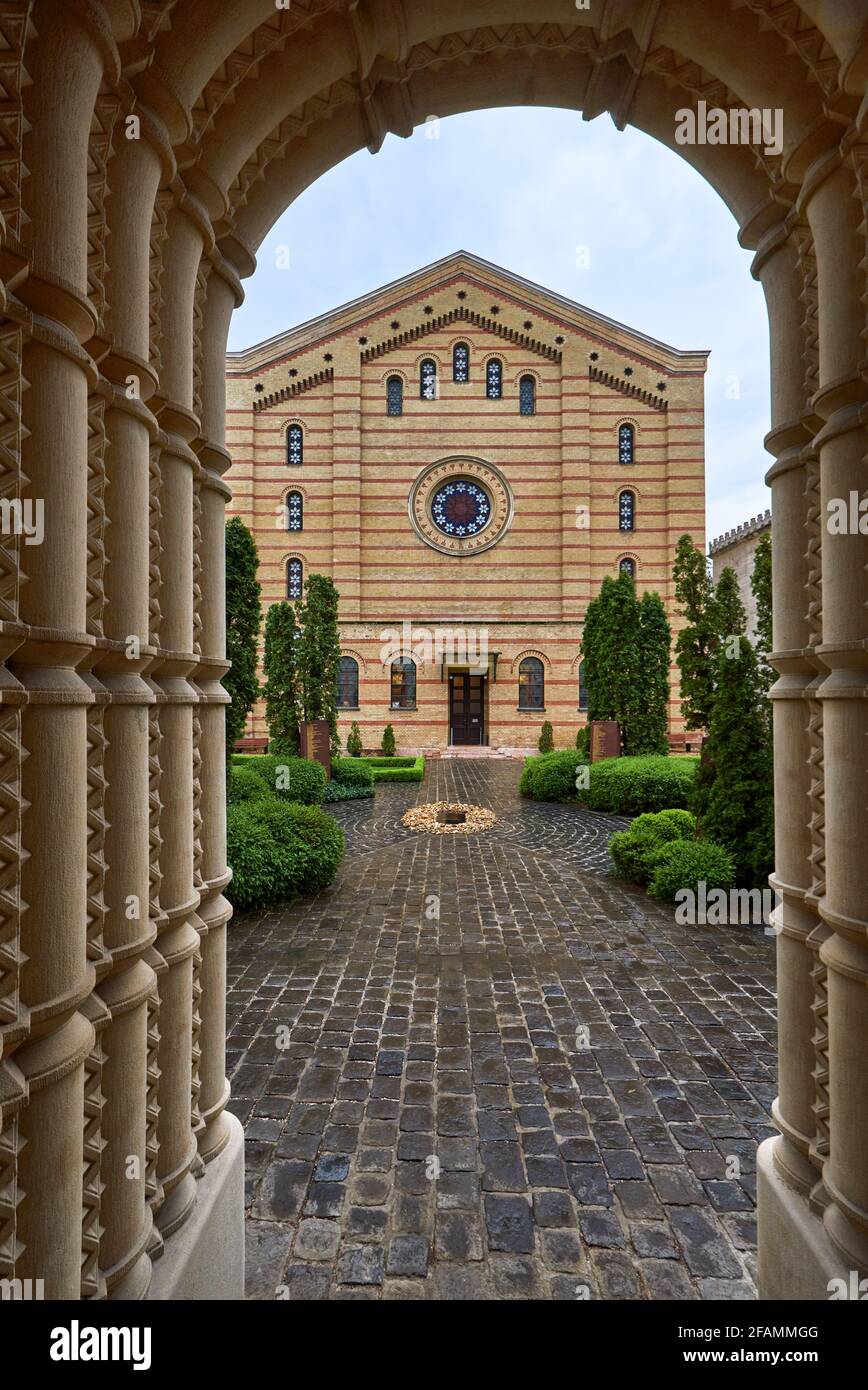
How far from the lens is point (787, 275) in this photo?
242 cm

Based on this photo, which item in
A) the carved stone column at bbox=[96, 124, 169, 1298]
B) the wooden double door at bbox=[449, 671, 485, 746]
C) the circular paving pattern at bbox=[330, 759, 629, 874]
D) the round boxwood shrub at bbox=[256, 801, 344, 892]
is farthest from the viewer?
the wooden double door at bbox=[449, 671, 485, 746]

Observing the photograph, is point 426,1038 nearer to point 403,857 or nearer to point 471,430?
point 403,857

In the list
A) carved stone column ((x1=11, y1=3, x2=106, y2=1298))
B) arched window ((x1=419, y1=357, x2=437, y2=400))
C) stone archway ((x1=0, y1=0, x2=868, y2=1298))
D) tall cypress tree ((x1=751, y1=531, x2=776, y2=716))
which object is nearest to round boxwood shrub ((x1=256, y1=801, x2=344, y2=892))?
stone archway ((x1=0, y1=0, x2=868, y2=1298))

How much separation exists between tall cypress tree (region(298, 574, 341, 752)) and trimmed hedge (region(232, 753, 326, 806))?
612 centimetres

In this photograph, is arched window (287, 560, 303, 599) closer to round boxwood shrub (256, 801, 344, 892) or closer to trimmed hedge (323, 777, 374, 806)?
trimmed hedge (323, 777, 374, 806)

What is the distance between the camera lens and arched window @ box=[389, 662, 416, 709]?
2878 centimetres

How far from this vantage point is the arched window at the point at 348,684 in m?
28.6

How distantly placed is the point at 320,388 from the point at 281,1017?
1151 inches

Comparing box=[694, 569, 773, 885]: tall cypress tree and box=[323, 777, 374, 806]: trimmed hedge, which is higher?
box=[694, 569, 773, 885]: tall cypress tree

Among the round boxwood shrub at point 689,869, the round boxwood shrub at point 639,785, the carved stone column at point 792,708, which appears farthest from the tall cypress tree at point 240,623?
the carved stone column at point 792,708

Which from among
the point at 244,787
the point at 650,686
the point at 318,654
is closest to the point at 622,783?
the point at 650,686

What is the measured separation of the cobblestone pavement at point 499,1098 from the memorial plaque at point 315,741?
11.3m

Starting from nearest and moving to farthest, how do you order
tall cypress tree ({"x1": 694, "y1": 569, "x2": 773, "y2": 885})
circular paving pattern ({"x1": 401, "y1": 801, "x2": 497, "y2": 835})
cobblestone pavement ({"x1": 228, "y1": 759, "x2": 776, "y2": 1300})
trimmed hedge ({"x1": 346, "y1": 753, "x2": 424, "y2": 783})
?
cobblestone pavement ({"x1": 228, "y1": 759, "x2": 776, "y2": 1300}) < tall cypress tree ({"x1": 694, "y1": 569, "x2": 773, "y2": 885}) < circular paving pattern ({"x1": 401, "y1": 801, "x2": 497, "y2": 835}) < trimmed hedge ({"x1": 346, "y1": 753, "x2": 424, "y2": 783})

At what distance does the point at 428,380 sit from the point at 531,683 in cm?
1490
